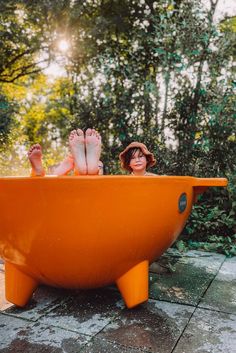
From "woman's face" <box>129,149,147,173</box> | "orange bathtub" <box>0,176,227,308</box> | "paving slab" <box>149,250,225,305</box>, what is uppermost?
"woman's face" <box>129,149,147,173</box>

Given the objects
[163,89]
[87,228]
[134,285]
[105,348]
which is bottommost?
[105,348]

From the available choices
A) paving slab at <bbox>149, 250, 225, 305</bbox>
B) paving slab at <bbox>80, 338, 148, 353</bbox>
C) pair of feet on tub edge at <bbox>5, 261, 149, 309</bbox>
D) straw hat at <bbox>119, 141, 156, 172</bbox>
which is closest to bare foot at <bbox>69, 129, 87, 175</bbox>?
straw hat at <bbox>119, 141, 156, 172</bbox>

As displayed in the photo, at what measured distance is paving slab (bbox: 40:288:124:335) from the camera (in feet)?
5.39

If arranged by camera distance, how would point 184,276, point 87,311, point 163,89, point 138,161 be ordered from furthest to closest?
point 163,89, point 138,161, point 184,276, point 87,311

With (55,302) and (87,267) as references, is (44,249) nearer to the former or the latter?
(87,267)

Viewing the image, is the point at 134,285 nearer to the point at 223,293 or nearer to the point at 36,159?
the point at 223,293

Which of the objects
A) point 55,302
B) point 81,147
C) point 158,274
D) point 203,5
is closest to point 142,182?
point 81,147

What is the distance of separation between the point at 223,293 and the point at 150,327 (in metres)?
0.63

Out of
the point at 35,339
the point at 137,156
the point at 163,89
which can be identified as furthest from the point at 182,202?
the point at 163,89

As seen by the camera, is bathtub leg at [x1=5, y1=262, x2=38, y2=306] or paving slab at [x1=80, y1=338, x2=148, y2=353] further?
bathtub leg at [x1=5, y1=262, x2=38, y2=306]

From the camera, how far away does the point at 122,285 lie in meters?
1.79

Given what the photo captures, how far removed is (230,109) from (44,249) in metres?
3.12

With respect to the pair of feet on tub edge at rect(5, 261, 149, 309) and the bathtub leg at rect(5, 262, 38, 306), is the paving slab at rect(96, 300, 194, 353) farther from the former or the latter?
the bathtub leg at rect(5, 262, 38, 306)

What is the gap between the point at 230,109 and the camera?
4070 mm
